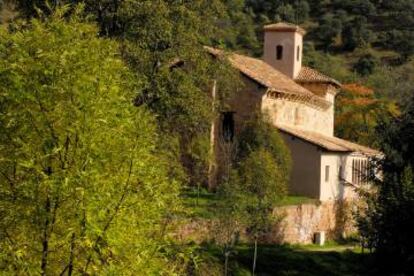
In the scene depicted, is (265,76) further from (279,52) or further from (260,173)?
(260,173)

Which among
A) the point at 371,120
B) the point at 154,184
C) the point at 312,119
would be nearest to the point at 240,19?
the point at 371,120

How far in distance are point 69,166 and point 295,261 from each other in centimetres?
A: 1918

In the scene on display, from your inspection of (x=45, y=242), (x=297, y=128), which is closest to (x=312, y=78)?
(x=297, y=128)

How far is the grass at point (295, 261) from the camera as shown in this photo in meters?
25.4

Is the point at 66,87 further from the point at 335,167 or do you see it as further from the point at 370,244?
the point at 335,167

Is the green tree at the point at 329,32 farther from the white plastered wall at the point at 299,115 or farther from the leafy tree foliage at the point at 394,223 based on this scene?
the leafy tree foliage at the point at 394,223

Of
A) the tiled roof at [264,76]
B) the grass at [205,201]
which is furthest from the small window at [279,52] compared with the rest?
the grass at [205,201]

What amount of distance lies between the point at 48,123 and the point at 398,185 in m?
13.9

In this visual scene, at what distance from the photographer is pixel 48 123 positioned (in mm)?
9711

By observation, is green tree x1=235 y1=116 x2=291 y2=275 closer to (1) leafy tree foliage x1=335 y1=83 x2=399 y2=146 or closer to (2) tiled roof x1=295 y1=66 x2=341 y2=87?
(2) tiled roof x1=295 y1=66 x2=341 y2=87

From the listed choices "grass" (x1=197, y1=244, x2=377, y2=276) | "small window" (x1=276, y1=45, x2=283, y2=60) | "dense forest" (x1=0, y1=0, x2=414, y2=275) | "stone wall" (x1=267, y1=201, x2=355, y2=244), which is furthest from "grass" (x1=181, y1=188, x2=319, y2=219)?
"small window" (x1=276, y1=45, x2=283, y2=60)

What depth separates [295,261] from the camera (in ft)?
90.6

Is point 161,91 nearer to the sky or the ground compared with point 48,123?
nearer to the sky

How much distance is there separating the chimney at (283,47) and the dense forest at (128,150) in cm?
1407
